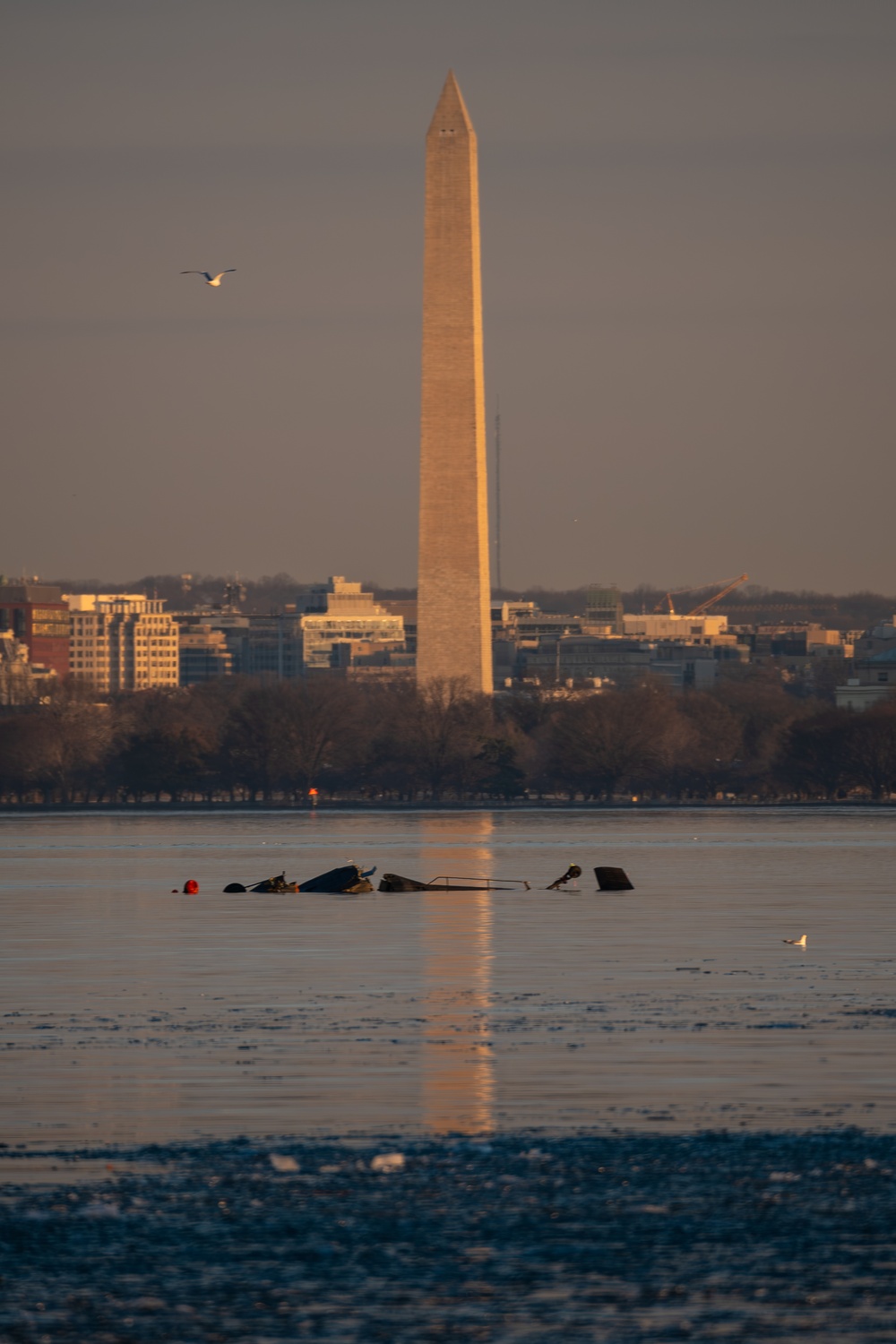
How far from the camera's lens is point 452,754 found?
119m

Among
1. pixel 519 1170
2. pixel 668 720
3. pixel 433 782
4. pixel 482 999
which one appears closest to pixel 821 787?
pixel 668 720

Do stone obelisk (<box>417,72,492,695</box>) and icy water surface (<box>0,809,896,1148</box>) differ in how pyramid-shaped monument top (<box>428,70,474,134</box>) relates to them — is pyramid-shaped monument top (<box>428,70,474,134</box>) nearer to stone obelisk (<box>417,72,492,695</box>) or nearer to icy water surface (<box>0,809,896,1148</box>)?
stone obelisk (<box>417,72,492,695</box>)

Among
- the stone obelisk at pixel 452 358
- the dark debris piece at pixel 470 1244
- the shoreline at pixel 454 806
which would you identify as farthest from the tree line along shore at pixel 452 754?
the dark debris piece at pixel 470 1244

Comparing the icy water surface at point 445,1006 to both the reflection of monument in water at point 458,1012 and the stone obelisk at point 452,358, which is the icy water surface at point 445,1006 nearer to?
the reflection of monument in water at point 458,1012

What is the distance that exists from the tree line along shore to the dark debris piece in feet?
Result: 318

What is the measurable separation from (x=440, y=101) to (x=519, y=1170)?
7897 cm

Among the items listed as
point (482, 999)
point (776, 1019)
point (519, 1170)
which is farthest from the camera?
point (482, 999)

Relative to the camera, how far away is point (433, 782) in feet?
403

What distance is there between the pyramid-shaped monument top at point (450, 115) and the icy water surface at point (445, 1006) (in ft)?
130

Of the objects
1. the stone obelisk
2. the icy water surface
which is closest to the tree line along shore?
the stone obelisk

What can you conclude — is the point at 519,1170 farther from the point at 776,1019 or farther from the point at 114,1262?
the point at 776,1019

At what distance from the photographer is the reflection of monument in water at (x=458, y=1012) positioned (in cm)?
1888

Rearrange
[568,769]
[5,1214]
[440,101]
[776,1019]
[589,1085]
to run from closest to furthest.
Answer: [5,1214] → [589,1085] → [776,1019] → [440,101] → [568,769]

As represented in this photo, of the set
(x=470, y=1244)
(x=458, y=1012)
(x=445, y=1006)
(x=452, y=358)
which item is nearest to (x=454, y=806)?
(x=452, y=358)
